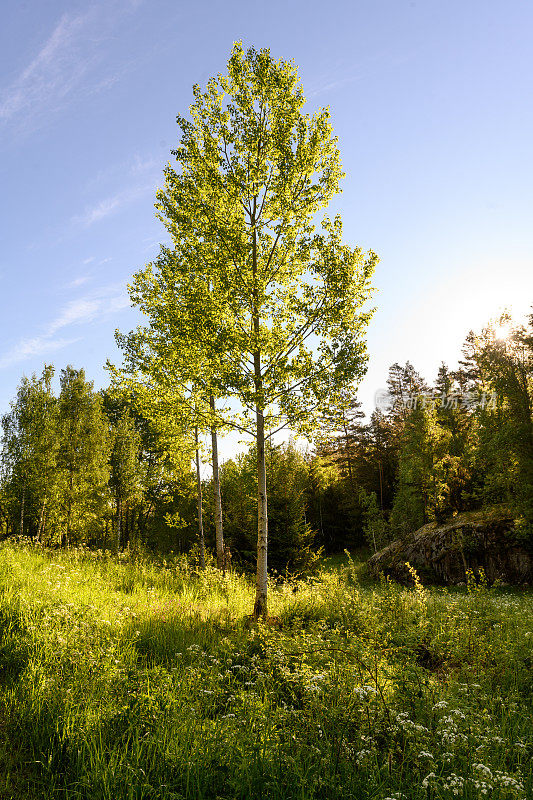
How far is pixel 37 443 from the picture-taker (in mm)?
25141

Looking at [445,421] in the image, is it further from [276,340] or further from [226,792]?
[226,792]

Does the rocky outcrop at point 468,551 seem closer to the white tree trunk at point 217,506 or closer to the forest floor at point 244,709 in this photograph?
the white tree trunk at point 217,506

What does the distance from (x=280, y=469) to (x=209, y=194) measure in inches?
582

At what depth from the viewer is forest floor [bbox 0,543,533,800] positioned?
329cm

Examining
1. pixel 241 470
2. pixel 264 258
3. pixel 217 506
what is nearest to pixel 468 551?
pixel 241 470

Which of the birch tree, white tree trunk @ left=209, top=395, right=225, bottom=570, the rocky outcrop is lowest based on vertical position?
the rocky outcrop

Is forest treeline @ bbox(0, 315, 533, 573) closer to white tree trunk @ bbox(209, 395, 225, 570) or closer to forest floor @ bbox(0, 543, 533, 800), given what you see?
white tree trunk @ bbox(209, 395, 225, 570)

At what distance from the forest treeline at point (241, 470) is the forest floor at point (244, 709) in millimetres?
4992

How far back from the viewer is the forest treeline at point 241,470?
20484mm

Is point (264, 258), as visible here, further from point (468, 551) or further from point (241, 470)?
point (468, 551)

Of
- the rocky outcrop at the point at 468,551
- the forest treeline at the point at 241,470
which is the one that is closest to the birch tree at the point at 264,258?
the forest treeline at the point at 241,470

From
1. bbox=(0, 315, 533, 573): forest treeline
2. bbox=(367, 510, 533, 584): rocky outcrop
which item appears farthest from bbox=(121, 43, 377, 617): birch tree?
bbox=(367, 510, 533, 584): rocky outcrop

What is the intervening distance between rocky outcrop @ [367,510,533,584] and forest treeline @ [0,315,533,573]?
147cm

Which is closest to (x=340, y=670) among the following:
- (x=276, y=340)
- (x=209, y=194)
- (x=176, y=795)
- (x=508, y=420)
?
(x=176, y=795)
